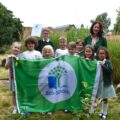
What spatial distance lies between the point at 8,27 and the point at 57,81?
40247mm

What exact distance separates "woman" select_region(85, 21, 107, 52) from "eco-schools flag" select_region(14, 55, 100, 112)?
682 mm

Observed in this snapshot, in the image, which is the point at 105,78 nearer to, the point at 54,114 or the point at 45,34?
the point at 54,114

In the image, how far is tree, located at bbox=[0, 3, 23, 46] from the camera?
45.0 meters

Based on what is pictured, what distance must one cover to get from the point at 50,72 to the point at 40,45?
122cm

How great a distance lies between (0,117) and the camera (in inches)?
291

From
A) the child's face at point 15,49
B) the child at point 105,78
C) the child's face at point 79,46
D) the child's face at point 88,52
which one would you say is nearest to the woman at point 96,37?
the child's face at point 79,46

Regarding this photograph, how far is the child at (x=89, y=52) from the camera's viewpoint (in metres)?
7.20

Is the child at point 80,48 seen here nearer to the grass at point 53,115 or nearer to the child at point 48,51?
the child at point 48,51

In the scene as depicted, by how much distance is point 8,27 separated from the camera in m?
46.8

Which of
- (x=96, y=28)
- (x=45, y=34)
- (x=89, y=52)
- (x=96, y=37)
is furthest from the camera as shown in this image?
(x=45, y=34)

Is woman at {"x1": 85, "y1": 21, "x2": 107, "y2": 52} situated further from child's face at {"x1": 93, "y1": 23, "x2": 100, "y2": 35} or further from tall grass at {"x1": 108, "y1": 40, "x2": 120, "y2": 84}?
tall grass at {"x1": 108, "y1": 40, "x2": 120, "y2": 84}

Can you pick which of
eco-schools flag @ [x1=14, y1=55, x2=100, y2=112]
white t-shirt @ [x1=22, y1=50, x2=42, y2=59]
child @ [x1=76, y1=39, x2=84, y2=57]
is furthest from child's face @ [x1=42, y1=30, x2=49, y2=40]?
eco-schools flag @ [x1=14, y1=55, x2=100, y2=112]

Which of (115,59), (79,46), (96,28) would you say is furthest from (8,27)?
(96,28)

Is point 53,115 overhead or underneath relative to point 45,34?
underneath
